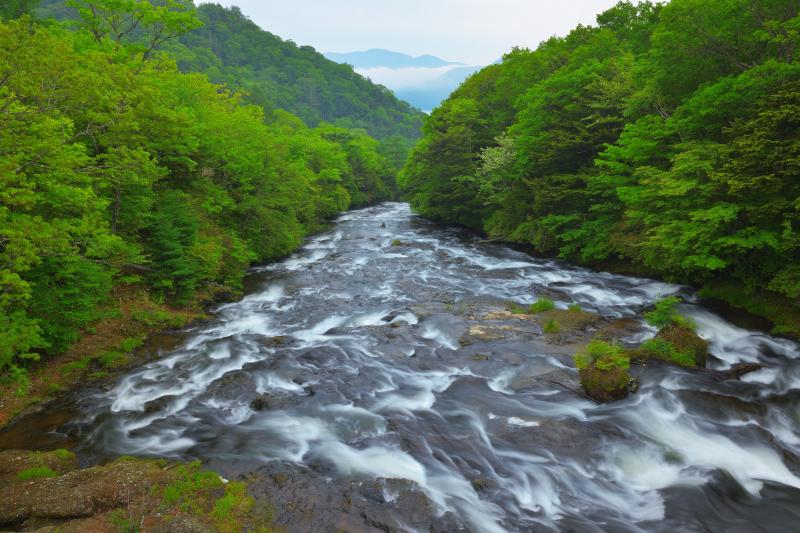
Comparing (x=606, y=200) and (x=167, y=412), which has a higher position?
(x=606, y=200)

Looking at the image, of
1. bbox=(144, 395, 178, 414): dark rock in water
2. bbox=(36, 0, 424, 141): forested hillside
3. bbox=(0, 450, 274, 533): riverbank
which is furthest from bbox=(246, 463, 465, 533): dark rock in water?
bbox=(36, 0, 424, 141): forested hillside

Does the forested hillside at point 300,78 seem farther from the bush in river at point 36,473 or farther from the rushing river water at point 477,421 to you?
the bush in river at point 36,473

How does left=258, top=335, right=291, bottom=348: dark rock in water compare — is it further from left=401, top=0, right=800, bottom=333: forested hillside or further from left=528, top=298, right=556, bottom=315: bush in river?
left=401, top=0, right=800, bottom=333: forested hillside

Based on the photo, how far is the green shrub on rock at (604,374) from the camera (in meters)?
10.6

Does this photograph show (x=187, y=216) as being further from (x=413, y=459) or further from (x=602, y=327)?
(x=602, y=327)

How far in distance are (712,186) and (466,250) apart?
56.1 ft

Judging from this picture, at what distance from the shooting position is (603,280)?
21359mm

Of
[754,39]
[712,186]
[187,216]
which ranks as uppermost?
[754,39]

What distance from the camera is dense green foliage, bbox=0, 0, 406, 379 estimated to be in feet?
29.7

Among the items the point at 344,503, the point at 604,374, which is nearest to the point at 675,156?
the point at 604,374

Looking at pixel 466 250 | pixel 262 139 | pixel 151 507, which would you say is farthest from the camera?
pixel 466 250

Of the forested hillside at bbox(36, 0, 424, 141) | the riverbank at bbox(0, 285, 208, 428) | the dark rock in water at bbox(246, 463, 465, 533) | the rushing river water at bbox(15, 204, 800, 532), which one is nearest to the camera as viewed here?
the dark rock in water at bbox(246, 463, 465, 533)

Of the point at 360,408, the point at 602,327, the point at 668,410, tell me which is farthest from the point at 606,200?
the point at 360,408

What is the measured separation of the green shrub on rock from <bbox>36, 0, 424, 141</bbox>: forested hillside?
126053 millimetres
